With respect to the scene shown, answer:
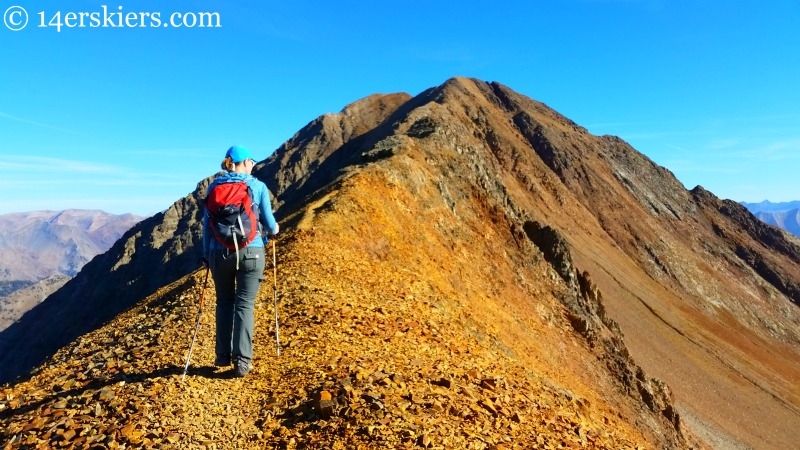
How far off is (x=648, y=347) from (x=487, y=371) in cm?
5647

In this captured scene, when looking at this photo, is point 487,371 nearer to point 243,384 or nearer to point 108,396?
point 243,384

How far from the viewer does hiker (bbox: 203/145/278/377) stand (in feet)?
27.7

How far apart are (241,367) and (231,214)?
2.76m

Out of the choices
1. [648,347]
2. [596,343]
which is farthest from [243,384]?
[648,347]

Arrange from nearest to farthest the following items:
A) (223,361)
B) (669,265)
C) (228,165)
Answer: (228,165), (223,361), (669,265)

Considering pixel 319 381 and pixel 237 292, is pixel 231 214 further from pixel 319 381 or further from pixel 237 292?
pixel 319 381

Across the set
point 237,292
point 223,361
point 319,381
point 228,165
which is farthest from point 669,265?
point 228,165

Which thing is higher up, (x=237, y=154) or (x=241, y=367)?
(x=237, y=154)

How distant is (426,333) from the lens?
40.4ft

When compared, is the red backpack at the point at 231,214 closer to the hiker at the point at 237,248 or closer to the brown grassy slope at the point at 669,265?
the hiker at the point at 237,248

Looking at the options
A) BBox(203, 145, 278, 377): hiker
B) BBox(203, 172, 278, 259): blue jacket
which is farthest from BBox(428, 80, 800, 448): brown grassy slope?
BBox(203, 145, 278, 377): hiker

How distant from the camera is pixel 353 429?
24.3 ft

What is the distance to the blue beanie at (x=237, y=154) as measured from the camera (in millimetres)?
8766

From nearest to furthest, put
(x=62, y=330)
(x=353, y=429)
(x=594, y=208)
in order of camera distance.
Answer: (x=353, y=429) → (x=62, y=330) → (x=594, y=208)
